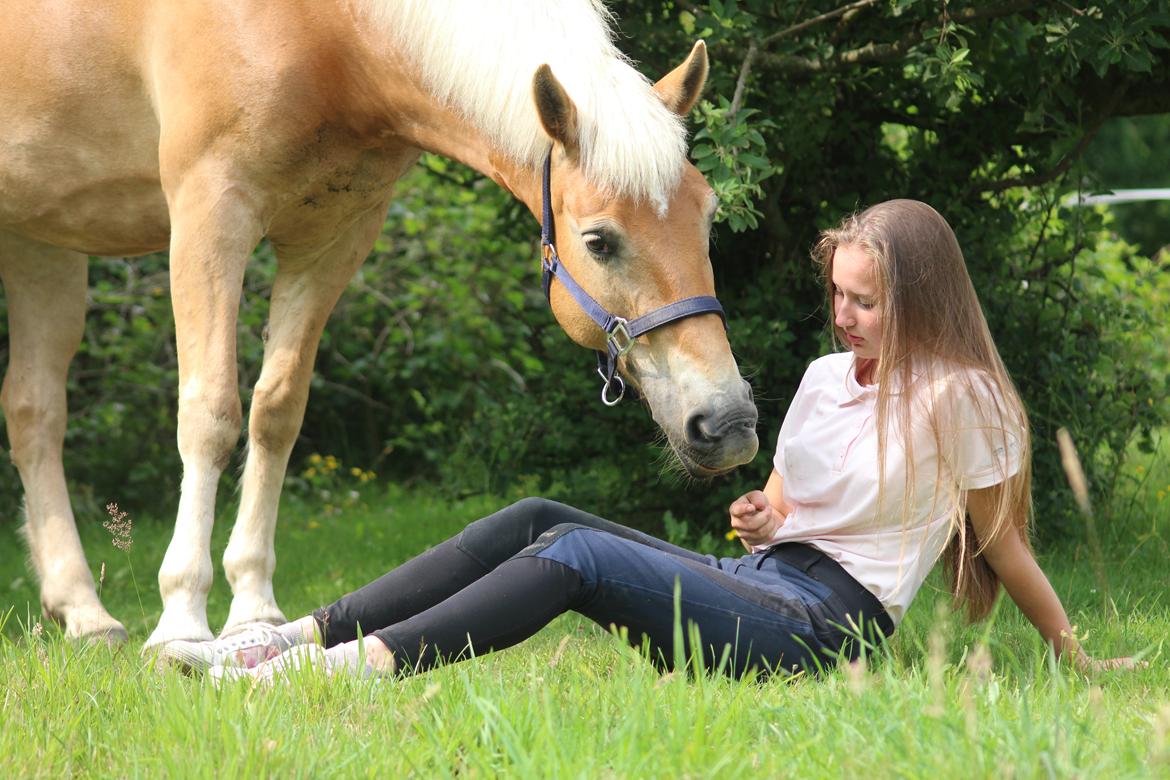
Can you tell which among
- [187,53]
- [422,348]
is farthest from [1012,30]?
[422,348]

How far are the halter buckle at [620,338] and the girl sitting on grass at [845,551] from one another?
448 mm

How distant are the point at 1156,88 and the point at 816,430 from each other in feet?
8.25

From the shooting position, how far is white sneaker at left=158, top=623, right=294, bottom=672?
2.65 m

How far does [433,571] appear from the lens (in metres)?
2.84

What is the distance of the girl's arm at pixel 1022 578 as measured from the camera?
263 cm

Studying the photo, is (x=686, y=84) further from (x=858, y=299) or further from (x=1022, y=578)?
(x=1022, y=578)

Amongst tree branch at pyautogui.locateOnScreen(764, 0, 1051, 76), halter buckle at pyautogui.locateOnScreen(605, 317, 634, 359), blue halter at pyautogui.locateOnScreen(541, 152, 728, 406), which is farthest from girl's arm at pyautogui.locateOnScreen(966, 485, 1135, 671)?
tree branch at pyautogui.locateOnScreen(764, 0, 1051, 76)

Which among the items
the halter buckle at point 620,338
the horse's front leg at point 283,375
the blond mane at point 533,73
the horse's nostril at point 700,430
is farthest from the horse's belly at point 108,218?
the horse's nostril at point 700,430

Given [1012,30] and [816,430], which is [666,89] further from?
[1012,30]

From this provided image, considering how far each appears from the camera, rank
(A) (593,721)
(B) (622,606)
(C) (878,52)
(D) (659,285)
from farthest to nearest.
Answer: (C) (878,52) → (D) (659,285) → (B) (622,606) → (A) (593,721)

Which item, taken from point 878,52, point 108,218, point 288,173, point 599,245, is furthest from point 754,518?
point 108,218

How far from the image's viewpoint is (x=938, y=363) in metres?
2.69

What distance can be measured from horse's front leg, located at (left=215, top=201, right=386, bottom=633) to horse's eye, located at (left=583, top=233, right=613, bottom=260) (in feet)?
3.91

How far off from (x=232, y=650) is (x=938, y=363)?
1625 mm
